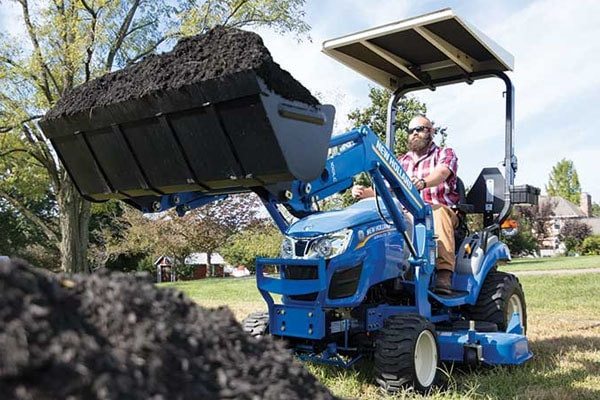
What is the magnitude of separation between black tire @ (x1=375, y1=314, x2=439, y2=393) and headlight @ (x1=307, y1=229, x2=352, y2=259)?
2.00 feet

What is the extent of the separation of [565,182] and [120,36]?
65443mm

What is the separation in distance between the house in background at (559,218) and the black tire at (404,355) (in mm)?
51011

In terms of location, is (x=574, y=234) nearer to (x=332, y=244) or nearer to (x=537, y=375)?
(x=537, y=375)

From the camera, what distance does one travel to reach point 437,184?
16.9 ft

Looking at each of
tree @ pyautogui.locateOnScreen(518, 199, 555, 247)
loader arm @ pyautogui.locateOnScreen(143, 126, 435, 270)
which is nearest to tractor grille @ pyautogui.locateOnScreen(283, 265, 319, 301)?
loader arm @ pyautogui.locateOnScreen(143, 126, 435, 270)

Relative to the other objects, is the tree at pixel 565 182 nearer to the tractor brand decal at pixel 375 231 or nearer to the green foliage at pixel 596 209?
the green foliage at pixel 596 209

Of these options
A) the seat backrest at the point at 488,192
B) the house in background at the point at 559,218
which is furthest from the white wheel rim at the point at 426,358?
the house in background at the point at 559,218

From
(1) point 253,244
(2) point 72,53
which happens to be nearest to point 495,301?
(2) point 72,53

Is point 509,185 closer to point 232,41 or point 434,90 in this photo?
point 434,90

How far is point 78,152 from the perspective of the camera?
12.9ft

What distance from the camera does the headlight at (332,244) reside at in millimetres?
4438

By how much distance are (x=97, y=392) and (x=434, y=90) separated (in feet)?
17.7

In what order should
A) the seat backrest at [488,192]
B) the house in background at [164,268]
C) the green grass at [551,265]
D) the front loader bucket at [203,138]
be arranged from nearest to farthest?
the front loader bucket at [203,138] → the seat backrest at [488,192] → the green grass at [551,265] → the house in background at [164,268]

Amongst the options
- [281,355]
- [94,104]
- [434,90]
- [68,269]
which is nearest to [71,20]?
[68,269]
